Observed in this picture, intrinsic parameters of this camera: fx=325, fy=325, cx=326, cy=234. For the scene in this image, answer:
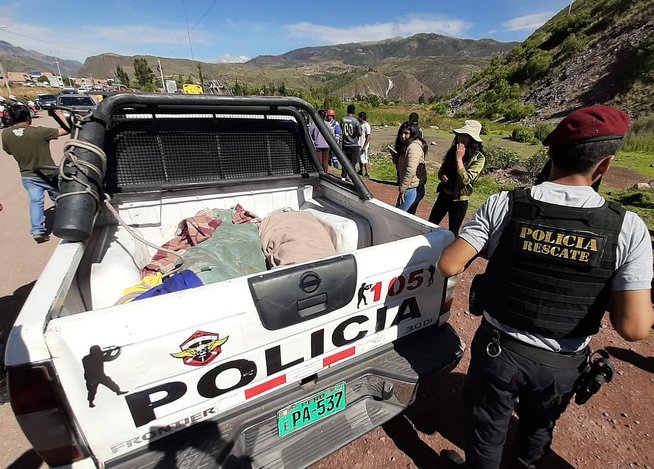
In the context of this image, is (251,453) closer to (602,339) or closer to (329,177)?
(329,177)

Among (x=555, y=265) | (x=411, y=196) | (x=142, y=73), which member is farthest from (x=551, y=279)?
(x=142, y=73)

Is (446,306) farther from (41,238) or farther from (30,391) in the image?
(41,238)

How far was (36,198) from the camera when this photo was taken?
5047mm

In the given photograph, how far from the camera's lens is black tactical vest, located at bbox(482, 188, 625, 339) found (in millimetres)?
1333

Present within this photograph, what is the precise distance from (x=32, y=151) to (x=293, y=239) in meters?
5.08

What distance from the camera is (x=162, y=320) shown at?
1.19 metres

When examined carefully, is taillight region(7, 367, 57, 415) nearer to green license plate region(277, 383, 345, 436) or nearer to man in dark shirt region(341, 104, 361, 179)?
green license plate region(277, 383, 345, 436)

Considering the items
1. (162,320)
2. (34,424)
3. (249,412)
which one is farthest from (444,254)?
(34,424)

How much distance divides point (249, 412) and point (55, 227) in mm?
1295

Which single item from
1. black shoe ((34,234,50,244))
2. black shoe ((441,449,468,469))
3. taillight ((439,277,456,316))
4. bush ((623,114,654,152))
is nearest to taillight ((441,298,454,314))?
taillight ((439,277,456,316))

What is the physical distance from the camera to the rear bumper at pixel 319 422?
137cm

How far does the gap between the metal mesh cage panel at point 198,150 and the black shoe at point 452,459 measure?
260 cm

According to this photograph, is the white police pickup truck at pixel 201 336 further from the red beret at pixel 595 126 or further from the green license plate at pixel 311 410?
the red beret at pixel 595 126

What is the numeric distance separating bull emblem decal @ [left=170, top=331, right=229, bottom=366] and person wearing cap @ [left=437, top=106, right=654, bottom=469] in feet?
3.79
